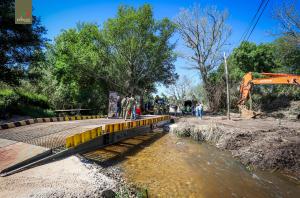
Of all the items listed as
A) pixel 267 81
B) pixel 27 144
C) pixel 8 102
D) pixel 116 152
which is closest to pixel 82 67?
pixel 8 102

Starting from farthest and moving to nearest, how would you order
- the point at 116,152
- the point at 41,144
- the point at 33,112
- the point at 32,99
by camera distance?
1. the point at 32,99
2. the point at 33,112
3. the point at 116,152
4. the point at 41,144

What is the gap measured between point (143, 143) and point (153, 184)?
602 centimetres

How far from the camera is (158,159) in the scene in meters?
9.31

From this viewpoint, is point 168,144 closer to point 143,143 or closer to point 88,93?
point 143,143

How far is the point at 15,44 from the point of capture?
15469mm

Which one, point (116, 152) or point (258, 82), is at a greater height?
point (258, 82)

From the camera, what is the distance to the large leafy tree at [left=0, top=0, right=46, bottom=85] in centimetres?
1484

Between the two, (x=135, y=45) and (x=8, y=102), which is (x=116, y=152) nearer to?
(x=8, y=102)

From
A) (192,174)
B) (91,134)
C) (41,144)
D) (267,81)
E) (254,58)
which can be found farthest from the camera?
(254,58)

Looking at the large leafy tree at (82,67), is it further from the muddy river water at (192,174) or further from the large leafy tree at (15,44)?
the muddy river water at (192,174)

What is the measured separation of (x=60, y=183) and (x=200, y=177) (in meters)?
4.17

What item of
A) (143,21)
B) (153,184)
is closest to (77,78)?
(143,21)

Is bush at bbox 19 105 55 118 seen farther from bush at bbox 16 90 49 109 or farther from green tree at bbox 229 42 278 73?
green tree at bbox 229 42 278 73

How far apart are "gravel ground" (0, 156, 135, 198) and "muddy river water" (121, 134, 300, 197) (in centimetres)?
126
